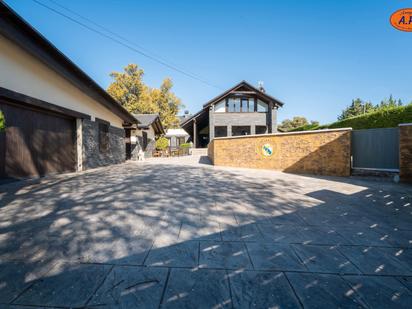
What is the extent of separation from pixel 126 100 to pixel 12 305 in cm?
3332

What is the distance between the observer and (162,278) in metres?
1.72

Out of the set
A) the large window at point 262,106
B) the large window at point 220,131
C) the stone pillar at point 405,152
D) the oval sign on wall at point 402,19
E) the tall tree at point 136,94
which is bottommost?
the stone pillar at point 405,152

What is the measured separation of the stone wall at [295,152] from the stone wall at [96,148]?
A: 6.58 m

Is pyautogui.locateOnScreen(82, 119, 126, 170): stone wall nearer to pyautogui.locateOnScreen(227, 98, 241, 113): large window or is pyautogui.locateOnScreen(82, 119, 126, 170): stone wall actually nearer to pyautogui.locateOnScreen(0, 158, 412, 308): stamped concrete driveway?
pyautogui.locateOnScreen(0, 158, 412, 308): stamped concrete driveway

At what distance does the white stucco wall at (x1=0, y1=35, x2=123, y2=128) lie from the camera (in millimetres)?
4957

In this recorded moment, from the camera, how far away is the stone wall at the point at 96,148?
8500 mm

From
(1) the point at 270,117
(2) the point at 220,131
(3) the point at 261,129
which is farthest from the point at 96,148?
(3) the point at 261,129

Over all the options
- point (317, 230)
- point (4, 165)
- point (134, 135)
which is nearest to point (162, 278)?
point (317, 230)

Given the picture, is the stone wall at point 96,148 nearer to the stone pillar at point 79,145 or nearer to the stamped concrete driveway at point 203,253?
the stone pillar at point 79,145

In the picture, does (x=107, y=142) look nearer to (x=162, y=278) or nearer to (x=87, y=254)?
(x=87, y=254)

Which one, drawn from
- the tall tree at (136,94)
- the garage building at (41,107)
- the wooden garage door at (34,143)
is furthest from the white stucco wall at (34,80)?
the tall tree at (136,94)

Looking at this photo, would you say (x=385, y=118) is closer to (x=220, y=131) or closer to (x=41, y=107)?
(x=41, y=107)

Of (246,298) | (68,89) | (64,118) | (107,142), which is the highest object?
(68,89)

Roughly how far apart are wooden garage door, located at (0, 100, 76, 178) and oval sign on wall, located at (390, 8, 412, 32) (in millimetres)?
10681
